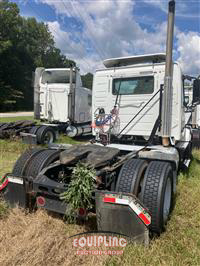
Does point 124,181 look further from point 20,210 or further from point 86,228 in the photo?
point 20,210

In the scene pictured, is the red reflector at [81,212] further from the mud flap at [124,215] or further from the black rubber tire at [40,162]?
the black rubber tire at [40,162]

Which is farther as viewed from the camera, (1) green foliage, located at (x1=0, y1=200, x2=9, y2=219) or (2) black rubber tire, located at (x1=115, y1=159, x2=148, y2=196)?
(1) green foliage, located at (x1=0, y1=200, x2=9, y2=219)

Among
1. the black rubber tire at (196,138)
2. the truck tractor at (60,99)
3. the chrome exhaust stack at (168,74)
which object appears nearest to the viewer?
the chrome exhaust stack at (168,74)

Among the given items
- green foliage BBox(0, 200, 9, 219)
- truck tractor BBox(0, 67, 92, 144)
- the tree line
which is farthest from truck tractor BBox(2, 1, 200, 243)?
the tree line

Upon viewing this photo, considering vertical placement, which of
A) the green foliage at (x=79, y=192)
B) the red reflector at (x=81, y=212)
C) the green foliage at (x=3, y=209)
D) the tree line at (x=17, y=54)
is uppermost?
the tree line at (x=17, y=54)

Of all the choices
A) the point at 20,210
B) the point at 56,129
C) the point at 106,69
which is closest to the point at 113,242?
the point at 20,210

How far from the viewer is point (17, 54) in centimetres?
4128

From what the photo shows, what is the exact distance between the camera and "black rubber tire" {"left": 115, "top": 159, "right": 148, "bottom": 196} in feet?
8.85

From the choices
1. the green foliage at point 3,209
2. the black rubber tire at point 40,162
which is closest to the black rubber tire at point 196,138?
the black rubber tire at point 40,162

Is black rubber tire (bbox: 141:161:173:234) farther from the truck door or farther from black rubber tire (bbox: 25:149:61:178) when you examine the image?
the truck door

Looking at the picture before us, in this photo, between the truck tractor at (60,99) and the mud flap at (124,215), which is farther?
the truck tractor at (60,99)

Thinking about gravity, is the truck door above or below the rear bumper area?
above

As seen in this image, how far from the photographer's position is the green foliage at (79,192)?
8.11ft

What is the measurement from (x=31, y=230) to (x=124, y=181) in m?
1.28
